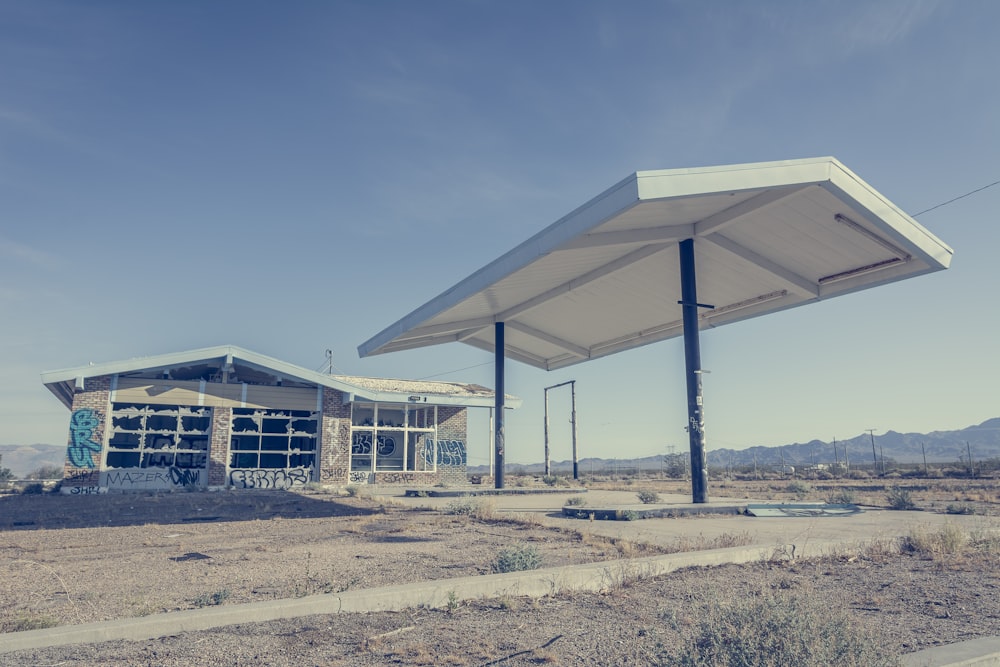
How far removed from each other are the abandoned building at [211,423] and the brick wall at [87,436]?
0.04 meters

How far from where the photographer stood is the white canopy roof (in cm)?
1255

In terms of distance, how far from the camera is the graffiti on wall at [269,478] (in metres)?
28.1

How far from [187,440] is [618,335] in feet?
62.0

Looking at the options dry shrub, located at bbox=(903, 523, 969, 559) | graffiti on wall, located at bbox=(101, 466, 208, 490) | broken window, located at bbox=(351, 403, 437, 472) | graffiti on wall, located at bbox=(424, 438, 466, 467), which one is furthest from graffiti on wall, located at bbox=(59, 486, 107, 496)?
dry shrub, located at bbox=(903, 523, 969, 559)

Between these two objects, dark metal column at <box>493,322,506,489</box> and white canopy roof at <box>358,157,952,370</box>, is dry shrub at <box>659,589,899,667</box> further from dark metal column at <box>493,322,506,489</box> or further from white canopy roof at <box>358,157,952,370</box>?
dark metal column at <box>493,322,506,489</box>

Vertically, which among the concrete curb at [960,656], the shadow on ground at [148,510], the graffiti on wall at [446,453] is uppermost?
the graffiti on wall at [446,453]

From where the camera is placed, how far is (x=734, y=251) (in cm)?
1656

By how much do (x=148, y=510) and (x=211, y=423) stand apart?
10800mm

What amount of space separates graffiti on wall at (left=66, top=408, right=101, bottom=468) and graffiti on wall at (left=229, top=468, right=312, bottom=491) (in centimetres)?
524

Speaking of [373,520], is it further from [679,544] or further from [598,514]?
[679,544]

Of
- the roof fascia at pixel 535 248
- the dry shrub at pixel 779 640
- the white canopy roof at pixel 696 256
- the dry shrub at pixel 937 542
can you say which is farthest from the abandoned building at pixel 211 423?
the dry shrub at pixel 779 640

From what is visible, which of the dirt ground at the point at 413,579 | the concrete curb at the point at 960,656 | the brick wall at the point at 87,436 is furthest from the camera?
the brick wall at the point at 87,436

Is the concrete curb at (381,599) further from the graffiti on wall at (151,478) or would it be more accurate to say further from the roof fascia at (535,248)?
the graffiti on wall at (151,478)

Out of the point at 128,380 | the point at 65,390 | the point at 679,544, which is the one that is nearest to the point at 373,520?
the point at 679,544
